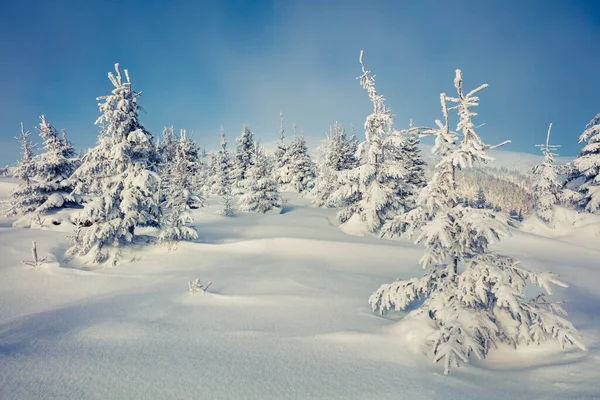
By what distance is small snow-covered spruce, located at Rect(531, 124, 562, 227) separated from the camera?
27922 mm

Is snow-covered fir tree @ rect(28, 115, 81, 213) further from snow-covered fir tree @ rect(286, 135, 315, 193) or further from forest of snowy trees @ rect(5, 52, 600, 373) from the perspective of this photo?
snow-covered fir tree @ rect(286, 135, 315, 193)

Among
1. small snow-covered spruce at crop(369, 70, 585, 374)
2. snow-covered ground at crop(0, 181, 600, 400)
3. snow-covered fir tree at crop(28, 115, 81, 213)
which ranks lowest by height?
snow-covered ground at crop(0, 181, 600, 400)

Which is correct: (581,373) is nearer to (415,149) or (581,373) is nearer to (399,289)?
(399,289)

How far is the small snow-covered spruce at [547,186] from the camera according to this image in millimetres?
27922

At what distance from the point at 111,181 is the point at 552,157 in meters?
35.4

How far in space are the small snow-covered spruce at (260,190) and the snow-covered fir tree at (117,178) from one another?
17353 mm

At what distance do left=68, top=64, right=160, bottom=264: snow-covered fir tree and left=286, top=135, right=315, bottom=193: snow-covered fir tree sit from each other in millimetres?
36693

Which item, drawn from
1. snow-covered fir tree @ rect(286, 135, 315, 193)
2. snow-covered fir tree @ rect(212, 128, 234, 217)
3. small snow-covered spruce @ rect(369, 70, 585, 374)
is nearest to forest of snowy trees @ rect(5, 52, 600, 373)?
small snow-covered spruce @ rect(369, 70, 585, 374)

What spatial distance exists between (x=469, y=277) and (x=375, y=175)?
17.8 metres

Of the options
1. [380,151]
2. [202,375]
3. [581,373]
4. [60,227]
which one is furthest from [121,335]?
[60,227]

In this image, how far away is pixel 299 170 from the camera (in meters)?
52.3

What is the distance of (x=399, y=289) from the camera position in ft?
24.4

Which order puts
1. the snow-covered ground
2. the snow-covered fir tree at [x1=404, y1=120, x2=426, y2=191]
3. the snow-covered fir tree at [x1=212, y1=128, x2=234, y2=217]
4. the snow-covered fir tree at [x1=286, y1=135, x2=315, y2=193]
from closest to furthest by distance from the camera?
the snow-covered ground, the snow-covered fir tree at [x1=404, y1=120, x2=426, y2=191], the snow-covered fir tree at [x1=286, y1=135, x2=315, y2=193], the snow-covered fir tree at [x1=212, y1=128, x2=234, y2=217]

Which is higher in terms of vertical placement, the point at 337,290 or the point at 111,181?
the point at 111,181
